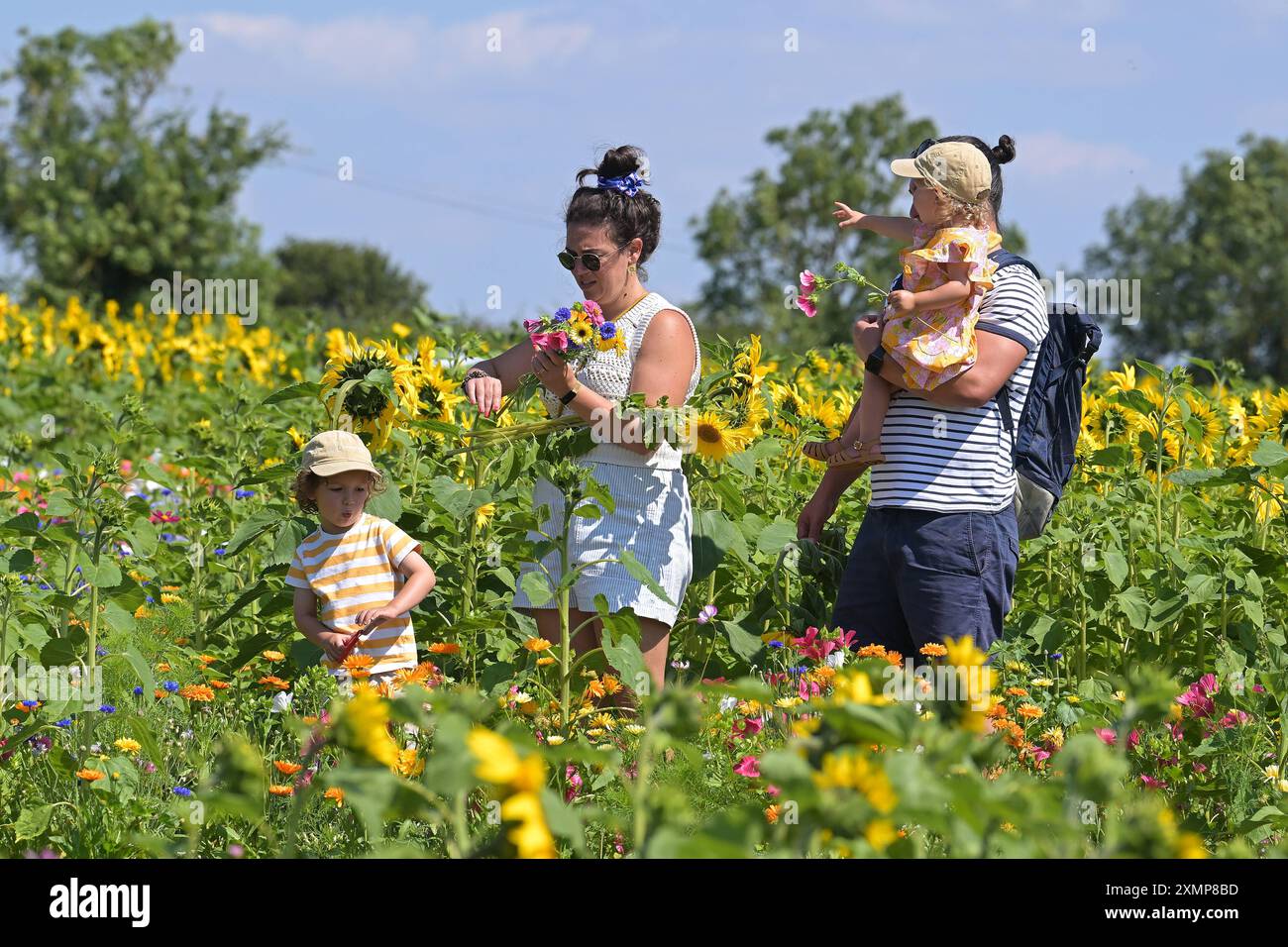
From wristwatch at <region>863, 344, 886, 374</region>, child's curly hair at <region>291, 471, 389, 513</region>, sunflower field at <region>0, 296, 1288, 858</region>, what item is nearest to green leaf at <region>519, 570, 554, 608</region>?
sunflower field at <region>0, 296, 1288, 858</region>

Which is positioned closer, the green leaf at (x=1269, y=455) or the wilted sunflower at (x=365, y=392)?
the wilted sunflower at (x=365, y=392)

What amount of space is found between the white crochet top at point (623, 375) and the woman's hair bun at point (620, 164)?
32cm

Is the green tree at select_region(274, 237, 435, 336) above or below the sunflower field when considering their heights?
above

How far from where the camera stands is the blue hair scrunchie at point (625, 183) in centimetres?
363

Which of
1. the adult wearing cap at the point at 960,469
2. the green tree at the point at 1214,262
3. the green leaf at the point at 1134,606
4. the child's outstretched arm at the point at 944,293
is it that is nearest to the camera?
the child's outstretched arm at the point at 944,293

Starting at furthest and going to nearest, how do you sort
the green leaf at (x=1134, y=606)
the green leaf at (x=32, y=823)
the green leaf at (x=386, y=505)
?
the green leaf at (x=1134, y=606)
the green leaf at (x=386, y=505)
the green leaf at (x=32, y=823)

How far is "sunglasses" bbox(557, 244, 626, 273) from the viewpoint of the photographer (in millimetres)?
3543

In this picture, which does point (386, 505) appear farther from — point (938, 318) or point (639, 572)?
point (938, 318)

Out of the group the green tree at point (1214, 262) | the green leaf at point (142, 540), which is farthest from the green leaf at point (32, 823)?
the green tree at point (1214, 262)

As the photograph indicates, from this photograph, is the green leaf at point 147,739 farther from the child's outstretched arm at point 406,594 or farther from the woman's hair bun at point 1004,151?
the woman's hair bun at point 1004,151

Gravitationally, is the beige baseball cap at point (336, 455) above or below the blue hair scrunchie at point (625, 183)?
below

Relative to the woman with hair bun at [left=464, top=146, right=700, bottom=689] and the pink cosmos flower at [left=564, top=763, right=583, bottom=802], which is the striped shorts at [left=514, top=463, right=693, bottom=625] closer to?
the woman with hair bun at [left=464, top=146, right=700, bottom=689]

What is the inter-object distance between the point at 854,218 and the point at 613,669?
3.91 feet

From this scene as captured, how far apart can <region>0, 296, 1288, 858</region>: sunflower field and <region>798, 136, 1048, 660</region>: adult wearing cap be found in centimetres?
18
